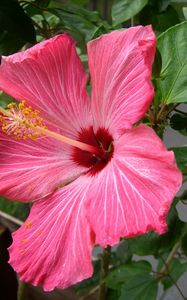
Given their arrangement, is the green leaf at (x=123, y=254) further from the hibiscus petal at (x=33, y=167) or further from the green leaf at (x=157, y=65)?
the green leaf at (x=157, y=65)

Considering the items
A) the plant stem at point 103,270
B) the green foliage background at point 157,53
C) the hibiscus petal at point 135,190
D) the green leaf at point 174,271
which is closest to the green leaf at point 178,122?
the green foliage background at point 157,53

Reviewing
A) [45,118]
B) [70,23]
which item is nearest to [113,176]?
[45,118]

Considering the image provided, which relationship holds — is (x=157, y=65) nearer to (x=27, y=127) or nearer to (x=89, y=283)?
(x=27, y=127)

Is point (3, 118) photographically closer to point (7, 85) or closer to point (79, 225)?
point (7, 85)

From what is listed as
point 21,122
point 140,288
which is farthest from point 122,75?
point 140,288

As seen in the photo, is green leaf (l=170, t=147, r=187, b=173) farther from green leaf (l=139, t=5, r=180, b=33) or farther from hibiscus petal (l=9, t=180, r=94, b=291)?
green leaf (l=139, t=5, r=180, b=33)
